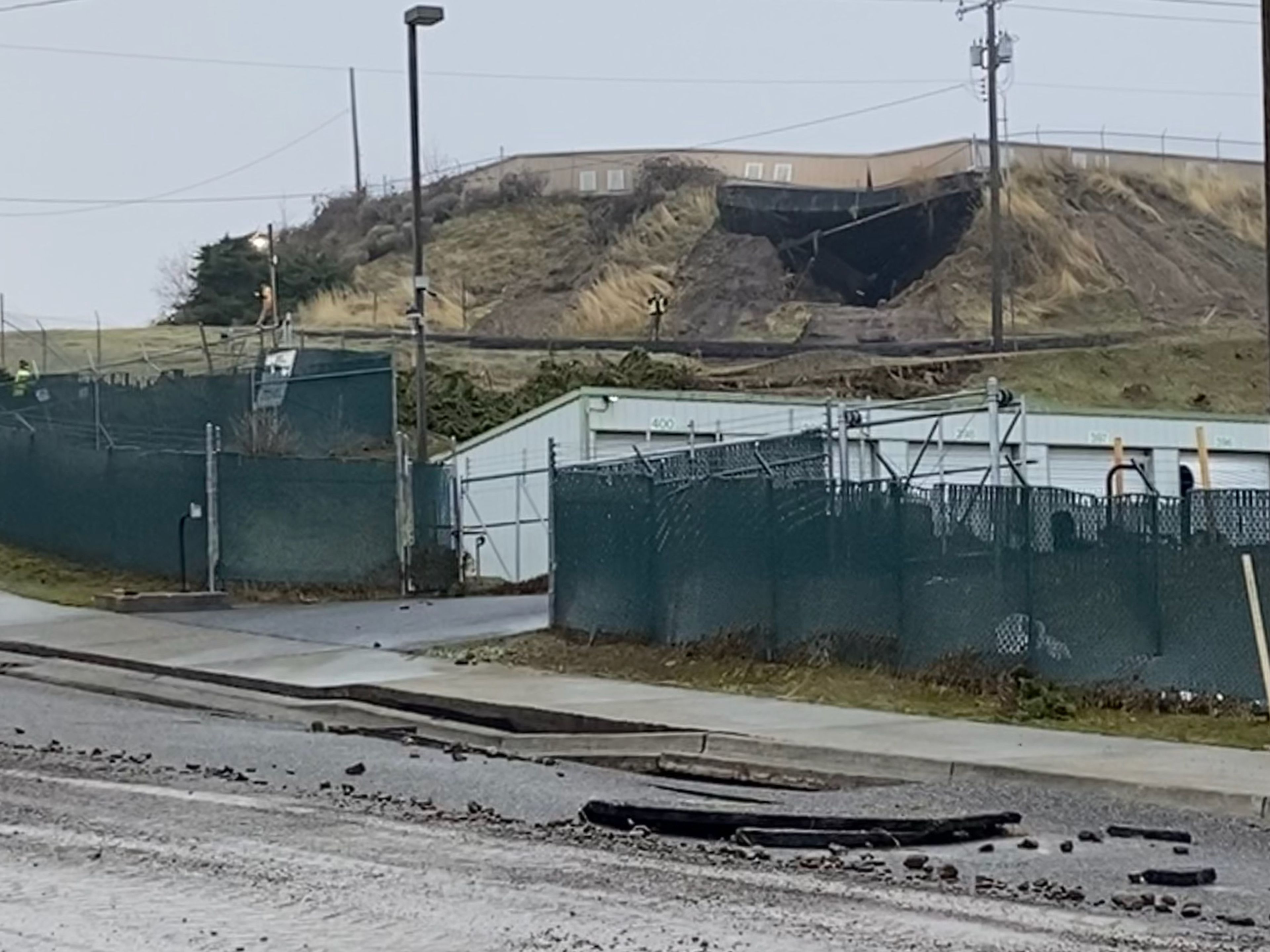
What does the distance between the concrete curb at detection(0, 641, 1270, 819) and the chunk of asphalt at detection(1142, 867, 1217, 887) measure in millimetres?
2538

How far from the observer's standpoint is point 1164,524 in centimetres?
1586

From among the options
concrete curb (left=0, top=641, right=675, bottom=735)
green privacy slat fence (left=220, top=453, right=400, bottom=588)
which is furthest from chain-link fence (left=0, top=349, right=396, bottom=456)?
concrete curb (left=0, top=641, right=675, bottom=735)

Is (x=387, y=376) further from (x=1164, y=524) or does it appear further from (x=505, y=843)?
(x=505, y=843)

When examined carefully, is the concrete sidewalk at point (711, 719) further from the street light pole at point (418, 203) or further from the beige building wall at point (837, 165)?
the beige building wall at point (837, 165)

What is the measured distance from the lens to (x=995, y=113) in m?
55.0

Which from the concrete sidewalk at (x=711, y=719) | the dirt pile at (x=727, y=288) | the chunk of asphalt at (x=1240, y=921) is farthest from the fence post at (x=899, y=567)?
the dirt pile at (x=727, y=288)

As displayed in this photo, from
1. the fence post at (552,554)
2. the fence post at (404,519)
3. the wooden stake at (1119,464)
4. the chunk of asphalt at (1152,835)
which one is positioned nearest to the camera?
the chunk of asphalt at (1152,835)

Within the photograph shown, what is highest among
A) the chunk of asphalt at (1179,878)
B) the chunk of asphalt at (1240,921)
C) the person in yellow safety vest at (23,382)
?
the person in yellow safety vest at (23,382)

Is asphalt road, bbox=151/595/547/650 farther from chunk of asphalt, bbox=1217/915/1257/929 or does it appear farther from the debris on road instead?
chunk of asphalt, bbox=1217/915/1257/929

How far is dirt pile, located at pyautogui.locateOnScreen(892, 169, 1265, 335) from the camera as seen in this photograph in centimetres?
7800

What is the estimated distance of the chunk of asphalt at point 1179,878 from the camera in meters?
9.04

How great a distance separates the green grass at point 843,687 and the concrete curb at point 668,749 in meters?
2.09

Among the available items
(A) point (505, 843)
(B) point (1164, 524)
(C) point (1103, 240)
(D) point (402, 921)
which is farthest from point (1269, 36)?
(C) point (1103, 240)

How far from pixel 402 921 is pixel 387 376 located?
27.9 metres
